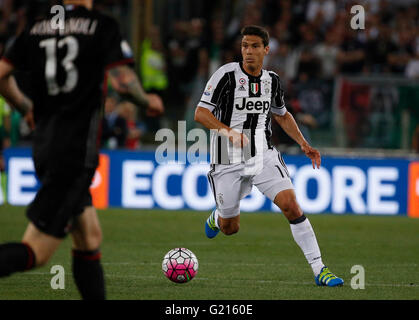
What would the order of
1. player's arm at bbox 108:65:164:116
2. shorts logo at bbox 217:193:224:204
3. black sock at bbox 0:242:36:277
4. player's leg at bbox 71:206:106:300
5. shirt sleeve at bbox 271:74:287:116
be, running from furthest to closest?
shorts logo at bbox 217:193:224:204 < shirt sleeve at bbox 271:74:287:116 < player's leg at bbox 71:206:106:300 < player's arm at bbox 108:65:164:116 < black sock at bbox 0:242:36:277

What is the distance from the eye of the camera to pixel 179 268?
7.97 metres

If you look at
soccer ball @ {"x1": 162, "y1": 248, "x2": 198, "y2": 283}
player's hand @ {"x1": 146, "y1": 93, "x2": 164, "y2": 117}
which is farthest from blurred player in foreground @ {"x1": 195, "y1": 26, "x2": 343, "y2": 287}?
player's hand @ {"x1": 146, "y1": 93, "x2": 164, "y2": 117}

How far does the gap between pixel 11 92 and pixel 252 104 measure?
329cm

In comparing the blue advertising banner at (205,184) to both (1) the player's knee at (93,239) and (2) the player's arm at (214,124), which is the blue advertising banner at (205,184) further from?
(1) the player's knee at (93,239)

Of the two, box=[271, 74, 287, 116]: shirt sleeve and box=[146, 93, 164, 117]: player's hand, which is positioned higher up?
box=[271, 74, 287, 116]: shirt sleeve

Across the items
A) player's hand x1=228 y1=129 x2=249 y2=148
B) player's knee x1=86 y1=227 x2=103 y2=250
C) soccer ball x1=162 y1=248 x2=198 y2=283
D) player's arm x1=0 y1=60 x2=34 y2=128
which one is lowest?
soccer ball x1=162 y1=248 x2=198 y2=283

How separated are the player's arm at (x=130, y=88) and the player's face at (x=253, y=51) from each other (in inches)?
116

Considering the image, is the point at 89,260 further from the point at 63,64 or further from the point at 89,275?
the point at 63,64

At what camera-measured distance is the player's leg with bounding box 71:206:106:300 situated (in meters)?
5.67

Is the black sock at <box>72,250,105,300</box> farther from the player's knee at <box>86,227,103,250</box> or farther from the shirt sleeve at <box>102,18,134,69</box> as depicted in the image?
the shirt sleeve at <box>102,18,134,69</box>

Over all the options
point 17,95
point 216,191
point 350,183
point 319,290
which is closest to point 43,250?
point 17,95

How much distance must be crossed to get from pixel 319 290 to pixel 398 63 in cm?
1146

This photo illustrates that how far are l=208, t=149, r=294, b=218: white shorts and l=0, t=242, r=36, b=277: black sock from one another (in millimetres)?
3319

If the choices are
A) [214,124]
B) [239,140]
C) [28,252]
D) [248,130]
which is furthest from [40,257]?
[248,130]
